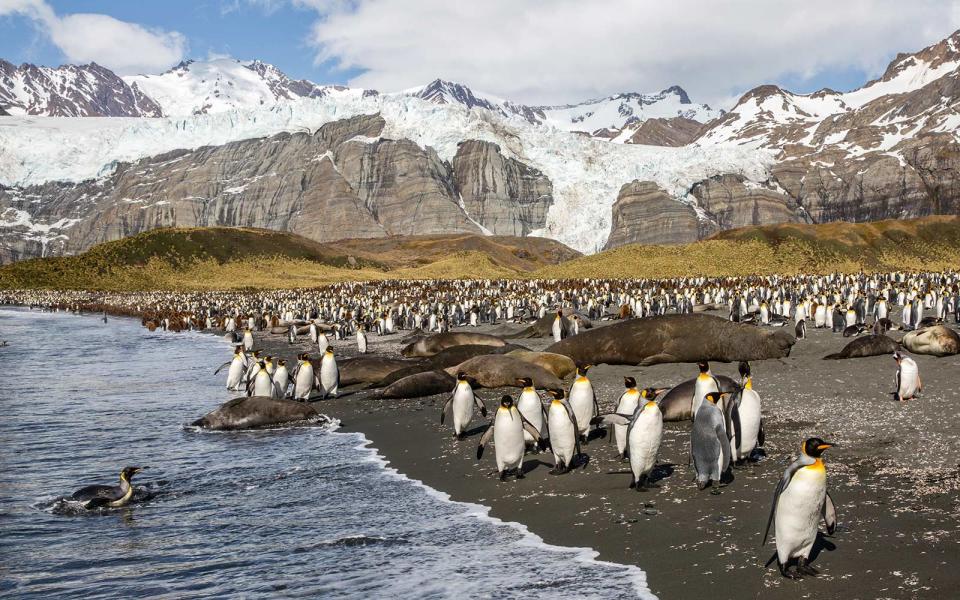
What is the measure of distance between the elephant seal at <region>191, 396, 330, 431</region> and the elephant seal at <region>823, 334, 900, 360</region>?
10432mm

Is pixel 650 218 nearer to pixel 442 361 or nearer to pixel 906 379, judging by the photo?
pixel 442 361

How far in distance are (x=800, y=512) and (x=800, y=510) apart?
1 centimetres

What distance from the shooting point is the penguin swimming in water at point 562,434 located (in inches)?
353

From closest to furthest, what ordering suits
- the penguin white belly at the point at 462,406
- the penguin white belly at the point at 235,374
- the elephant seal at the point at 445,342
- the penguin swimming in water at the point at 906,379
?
the penguin swimming in water at the point at 906,379 < the penguin white belly at the point at 462,406 < the penguin white belly at the point at 235,374 < the elephant seal at the point at 445,342

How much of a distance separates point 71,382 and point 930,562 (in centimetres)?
2082

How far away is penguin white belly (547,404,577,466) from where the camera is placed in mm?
8969

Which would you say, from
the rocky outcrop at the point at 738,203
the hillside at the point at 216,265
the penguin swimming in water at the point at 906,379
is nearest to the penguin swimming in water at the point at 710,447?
the penguin swimming in water at the point at 906,379

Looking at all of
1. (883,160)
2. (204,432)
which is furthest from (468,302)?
(883,160)

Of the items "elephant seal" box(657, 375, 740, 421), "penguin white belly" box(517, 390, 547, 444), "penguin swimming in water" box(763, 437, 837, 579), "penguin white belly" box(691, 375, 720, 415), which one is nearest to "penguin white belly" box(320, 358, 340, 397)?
"penguin white belly" box(517, 390, 547, 444)

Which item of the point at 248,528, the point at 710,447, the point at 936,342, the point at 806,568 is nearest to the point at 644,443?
the point at 710,447

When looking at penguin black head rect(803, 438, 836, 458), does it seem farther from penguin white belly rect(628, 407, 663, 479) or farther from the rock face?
the rock face

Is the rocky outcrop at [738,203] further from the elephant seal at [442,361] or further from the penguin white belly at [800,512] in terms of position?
the penguin white belly at [800,512]

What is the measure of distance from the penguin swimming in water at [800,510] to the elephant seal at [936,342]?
35.0 ft

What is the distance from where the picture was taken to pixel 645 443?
8039 millimetres
